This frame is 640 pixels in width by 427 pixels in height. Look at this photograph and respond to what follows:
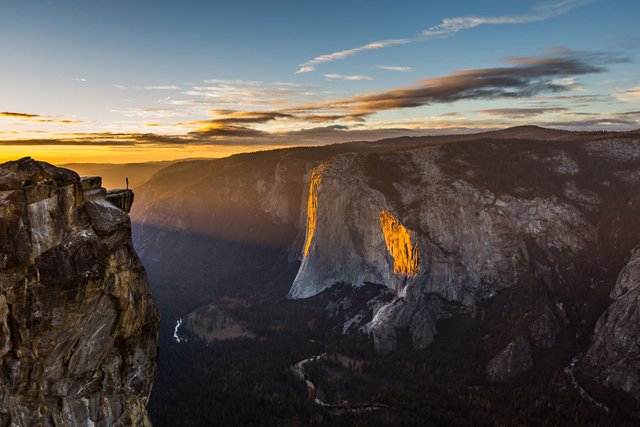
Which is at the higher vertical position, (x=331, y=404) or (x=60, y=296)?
(x=60, y=296)

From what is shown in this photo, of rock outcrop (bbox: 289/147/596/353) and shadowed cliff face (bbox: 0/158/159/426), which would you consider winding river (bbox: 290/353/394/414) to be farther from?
shadowed cliff face (bbox: 0/158/159/426)

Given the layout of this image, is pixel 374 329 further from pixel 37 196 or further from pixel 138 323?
pixel 37 196

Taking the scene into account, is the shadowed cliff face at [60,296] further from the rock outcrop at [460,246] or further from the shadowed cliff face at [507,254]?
the rock outcrop at [460,246]

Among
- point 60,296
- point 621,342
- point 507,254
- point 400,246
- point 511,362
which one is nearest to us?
point 60,296

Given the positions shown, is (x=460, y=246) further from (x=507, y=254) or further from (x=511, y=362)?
(x=511, y=362)

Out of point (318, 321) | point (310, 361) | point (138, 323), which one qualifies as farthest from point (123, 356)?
point (318, 321)

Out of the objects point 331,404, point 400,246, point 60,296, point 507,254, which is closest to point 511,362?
point 507,254
